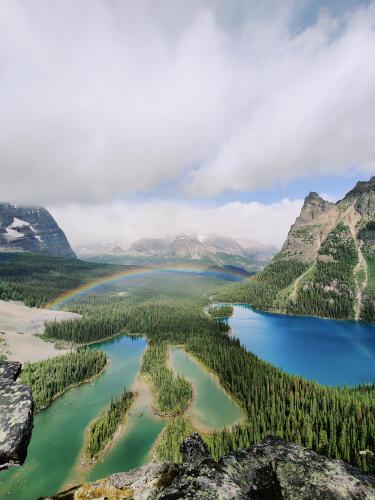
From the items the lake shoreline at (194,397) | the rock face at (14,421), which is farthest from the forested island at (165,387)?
the rock face at (14,421)

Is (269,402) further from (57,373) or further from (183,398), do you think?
(57,373)

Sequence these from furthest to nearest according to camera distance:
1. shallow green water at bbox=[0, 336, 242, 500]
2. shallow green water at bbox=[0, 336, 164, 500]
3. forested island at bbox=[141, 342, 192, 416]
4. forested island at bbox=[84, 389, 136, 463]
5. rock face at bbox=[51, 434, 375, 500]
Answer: forested island at bbox=[141, 342, 192, 416] → forested island at bbox=[84, 389, 136, 463] → shallow green water at bbox=[0, 336, 242, 500] → shallow green water at bbox=[0, 336, 164, 500] → rock face at bbox=[51, 434, 375, 500]

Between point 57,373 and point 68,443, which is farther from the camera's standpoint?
point 57,373

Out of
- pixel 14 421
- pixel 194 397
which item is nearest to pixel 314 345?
pixel 194 397

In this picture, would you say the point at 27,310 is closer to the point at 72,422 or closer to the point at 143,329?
the point at 143,329

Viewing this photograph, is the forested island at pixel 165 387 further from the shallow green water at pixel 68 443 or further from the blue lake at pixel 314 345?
the blue lake at pixel 314 345

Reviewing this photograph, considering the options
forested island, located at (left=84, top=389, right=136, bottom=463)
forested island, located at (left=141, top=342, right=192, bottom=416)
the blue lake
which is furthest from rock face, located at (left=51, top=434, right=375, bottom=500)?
the blue lake

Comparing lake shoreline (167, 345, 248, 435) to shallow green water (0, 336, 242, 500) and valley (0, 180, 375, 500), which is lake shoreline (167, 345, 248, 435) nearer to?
valley (0, 180, 375, 500)
